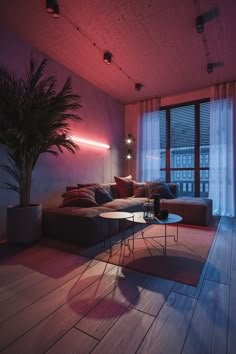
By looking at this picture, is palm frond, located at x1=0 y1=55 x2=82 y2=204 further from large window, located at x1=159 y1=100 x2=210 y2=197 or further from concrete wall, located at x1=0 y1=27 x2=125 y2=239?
large window, located at x1=159 y1=100 x2=210 y2=197

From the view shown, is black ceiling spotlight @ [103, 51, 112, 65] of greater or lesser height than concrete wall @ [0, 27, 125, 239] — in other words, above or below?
above

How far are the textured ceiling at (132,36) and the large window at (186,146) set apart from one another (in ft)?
3.18

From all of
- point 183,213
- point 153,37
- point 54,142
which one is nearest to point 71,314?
point 54,142

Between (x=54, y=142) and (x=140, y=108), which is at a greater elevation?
(x=140, y=108)

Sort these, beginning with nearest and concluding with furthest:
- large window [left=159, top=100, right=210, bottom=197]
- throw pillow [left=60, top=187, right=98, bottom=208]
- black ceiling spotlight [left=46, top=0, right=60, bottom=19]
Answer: black ceiling spotlight [left=46, top=0, right=60, bottom=19]
throw pillow [left=60, top=187, right=98, bottom=208]
large window [left=159, top=100, right=210, bottom=197]

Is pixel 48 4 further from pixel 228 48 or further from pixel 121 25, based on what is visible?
pixel 228 48

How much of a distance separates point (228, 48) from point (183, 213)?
114 inches

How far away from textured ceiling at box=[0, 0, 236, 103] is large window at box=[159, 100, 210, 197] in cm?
97

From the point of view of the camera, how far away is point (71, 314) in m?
1.29

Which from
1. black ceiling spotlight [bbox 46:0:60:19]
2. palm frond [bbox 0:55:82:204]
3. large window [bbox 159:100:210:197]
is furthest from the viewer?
large window [bbox 159:100:210:197]

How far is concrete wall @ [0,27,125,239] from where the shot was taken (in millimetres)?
2852

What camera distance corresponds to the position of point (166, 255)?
220cm

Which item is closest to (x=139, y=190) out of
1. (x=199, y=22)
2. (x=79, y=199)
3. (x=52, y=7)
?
(x=79, y=199)

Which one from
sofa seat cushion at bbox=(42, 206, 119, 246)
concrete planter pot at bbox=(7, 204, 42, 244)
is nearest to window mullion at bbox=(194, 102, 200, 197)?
sofa seat cushion at bbox=(42, 206, 119, 246)
